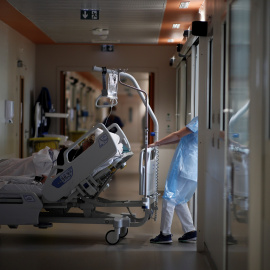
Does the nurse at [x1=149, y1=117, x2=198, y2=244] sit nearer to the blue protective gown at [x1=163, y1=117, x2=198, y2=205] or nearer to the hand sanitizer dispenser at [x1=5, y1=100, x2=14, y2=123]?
the blue protective gown at [x1=163, y1=117, x2=198, y2=205]

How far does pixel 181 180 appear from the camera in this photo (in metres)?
5.54

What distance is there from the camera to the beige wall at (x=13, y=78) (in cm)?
808

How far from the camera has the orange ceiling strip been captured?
706 centimetres

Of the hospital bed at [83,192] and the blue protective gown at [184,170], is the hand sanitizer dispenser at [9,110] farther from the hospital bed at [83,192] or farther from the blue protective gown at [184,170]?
→ the blue protective gown at [184,170]

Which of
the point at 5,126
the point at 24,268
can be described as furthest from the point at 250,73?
the point at 5,126

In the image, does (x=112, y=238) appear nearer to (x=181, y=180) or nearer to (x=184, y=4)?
(x=181, y=180)

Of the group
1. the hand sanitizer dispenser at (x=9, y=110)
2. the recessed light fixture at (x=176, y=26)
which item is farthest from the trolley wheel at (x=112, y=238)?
the recessed light fixture at (x=176, y=26)

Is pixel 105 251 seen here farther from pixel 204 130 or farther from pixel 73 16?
pixel 73 16

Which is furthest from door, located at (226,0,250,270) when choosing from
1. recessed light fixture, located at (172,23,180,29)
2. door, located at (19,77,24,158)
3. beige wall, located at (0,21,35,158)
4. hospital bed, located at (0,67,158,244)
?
door, located at (19,77,24,158)

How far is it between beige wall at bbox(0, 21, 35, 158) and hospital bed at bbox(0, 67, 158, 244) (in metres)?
2.86

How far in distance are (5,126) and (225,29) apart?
5.06 m

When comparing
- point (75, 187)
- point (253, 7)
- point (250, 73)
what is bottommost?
point (75, 187)

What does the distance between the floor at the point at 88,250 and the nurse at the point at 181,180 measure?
157mm

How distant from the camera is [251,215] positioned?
9.68ft
